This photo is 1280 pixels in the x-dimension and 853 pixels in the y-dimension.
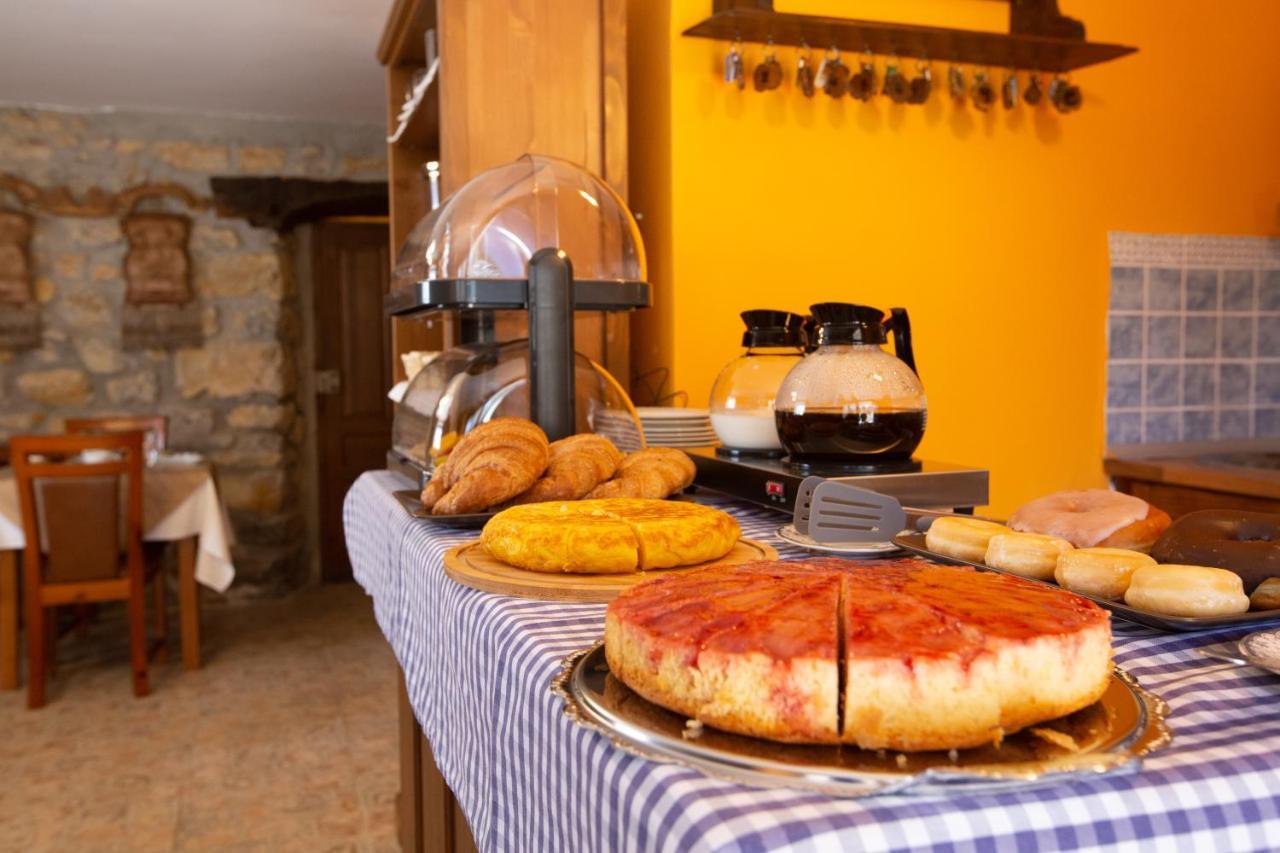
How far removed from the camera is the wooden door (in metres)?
5.55

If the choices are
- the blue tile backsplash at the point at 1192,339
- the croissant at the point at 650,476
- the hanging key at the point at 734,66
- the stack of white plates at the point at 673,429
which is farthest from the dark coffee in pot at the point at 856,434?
the blue tile backsplash at the point at 1192,339

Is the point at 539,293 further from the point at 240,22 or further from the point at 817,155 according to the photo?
the point at 240,22

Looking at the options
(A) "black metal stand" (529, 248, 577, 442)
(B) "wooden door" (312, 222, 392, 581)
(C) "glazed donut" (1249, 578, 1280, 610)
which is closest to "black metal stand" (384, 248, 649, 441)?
(A) "black metal stand" (529, 248, 577, 442)

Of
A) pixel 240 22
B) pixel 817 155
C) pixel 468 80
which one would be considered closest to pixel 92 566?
pixel 240 22

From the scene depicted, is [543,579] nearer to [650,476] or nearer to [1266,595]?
[650,476]

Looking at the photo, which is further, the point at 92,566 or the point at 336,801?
the point at 92,566

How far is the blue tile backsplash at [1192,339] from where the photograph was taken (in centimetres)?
267

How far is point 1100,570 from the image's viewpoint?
788 mm

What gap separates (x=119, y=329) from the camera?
504 cm

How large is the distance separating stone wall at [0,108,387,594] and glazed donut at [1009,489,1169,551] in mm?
4816

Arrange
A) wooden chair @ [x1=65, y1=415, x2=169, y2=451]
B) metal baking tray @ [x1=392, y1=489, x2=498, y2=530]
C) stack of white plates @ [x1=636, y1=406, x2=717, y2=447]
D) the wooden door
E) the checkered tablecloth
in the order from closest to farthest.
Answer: the checkered tablecloth → metal baking tray @ [x1=392, y1=489, x2=498, y2=530] → stack of white plates @ [x1=636, y1=406, x2=717, y2=447] → wooden chair @ [x1=65, y1=415, x2=169, y2=451] → the wooden door

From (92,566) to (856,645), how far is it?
A: 12.2ft

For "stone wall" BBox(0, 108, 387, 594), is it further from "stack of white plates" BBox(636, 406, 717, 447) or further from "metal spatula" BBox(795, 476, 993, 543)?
"metal spatula" BBox(795, 476, 993, 543)

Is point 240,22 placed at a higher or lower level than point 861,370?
higher
